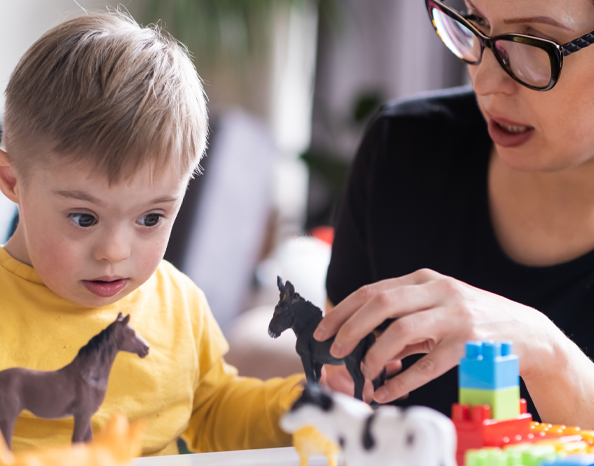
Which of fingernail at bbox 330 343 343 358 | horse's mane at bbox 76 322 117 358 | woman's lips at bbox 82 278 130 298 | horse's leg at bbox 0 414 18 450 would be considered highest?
woman's lips at bbox 82 278 130 298

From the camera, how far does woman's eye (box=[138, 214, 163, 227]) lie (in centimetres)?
60

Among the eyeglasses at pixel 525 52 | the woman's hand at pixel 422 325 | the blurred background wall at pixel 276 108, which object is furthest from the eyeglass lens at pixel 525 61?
the blurred background wall at pixel 276 108

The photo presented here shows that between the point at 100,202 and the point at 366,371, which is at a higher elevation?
the point at 100,202

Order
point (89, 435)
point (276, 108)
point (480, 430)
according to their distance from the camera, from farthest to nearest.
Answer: point (276, 108) < point (89, 435) < point (480, 430)

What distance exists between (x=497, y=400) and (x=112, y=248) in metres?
0.35

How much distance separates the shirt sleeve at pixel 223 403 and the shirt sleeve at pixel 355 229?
294 millimetres

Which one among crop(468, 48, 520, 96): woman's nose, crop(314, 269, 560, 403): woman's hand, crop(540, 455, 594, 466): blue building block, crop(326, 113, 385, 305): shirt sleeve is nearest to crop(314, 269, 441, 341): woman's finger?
crop(314, 269, 560, 403): woman's hand

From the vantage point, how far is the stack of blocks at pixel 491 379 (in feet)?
1.55

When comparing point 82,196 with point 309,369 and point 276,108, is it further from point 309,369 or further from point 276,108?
point 276,108

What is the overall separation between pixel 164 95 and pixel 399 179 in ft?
1.90

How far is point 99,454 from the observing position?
0.35m

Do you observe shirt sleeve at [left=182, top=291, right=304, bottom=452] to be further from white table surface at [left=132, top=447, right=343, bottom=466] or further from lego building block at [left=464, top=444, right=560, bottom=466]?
lego building block at [left=464, top=444, right=560, bottom=466]

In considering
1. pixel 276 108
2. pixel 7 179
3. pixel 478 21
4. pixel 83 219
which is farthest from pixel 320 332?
pixel 276 108

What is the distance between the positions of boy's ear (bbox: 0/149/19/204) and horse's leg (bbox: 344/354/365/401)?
36cm
